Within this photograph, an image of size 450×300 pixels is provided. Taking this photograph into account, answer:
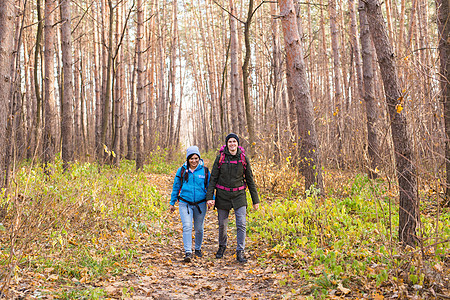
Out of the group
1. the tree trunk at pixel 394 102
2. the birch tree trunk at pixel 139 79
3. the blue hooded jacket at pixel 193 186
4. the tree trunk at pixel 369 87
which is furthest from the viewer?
the birch tree trunk at pixel 139 79

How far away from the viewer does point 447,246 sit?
356 centimetres

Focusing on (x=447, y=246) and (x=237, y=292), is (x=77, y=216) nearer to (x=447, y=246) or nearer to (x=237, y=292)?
(x=237, y=292)

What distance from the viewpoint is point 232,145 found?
15.7ft

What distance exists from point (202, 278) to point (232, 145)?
5.88 ft

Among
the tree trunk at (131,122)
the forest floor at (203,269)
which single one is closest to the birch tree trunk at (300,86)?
the forest floor at (203,269)

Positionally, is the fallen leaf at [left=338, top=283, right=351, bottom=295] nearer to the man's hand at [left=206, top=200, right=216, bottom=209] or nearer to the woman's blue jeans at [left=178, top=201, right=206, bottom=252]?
the man's hand at [left=206, top=200, right=216, bottom=209]

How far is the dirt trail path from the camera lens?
363cm

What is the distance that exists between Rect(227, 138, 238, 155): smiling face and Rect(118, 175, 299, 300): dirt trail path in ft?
5.07

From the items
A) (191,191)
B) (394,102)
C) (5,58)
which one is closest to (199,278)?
(191,191)

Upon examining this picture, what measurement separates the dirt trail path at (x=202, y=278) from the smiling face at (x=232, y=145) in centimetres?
154

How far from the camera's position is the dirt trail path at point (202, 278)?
143 inches

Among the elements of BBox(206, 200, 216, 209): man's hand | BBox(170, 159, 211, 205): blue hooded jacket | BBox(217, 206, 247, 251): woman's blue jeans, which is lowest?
BBox(217, 206, 247, 251): woman's blue jeans

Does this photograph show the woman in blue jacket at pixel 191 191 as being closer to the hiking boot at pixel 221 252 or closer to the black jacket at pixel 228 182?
the black jacket at pixel 228 182

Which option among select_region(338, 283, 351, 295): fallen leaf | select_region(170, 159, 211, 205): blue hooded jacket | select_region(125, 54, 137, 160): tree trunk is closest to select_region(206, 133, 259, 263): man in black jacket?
select_region(170, 159, 211, 205): blue hooded jacket
